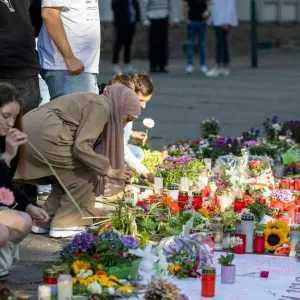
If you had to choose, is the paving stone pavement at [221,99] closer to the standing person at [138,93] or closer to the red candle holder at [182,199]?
the standing person at [138,93]

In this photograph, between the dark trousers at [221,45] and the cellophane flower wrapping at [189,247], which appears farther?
the dark trousers at [221,45]

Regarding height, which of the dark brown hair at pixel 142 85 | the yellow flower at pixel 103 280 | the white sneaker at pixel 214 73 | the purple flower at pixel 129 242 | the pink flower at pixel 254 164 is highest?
the dark brown hair at pixel 142 85

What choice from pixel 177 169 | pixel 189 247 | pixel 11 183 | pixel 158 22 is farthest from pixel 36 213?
pixel 158 22

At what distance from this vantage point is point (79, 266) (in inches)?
225

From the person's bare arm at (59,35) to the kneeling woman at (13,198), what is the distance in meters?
1.51

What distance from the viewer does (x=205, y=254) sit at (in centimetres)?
620

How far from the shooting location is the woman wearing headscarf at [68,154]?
7059mm

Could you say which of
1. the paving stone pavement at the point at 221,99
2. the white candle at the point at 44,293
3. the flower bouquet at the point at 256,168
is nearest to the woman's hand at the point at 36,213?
the white candle at the point at 44,293

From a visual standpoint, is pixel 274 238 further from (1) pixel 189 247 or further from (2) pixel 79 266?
(2) pixel 79 266

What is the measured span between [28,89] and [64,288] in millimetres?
2363

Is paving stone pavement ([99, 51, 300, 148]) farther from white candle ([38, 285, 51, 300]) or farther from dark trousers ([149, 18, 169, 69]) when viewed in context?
white candle ([38, 285, 51, 300])

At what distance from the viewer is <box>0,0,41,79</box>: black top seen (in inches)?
285

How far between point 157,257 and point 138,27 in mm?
17047

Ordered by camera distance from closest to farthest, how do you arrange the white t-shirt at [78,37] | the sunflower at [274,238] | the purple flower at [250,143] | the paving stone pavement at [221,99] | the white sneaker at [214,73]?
the sunflower at [274,238]
the white t-shirt at [78,37]
the purple flower at [250,143]
the paving stone pavement at [221,99]
the white sneaker at [214,73]
